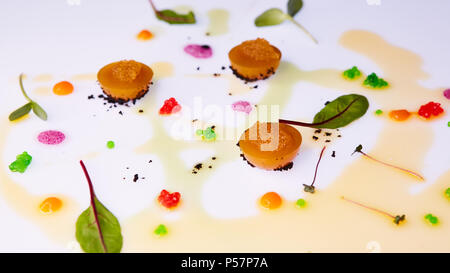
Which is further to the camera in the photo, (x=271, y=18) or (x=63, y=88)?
(x=271, y=18)

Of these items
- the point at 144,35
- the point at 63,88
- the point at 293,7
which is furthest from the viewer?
the point at 293,7

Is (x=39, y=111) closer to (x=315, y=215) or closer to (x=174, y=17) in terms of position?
(x=174, y=17)

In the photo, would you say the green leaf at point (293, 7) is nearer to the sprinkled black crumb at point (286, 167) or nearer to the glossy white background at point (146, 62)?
the glossy white background at point (146, 62)

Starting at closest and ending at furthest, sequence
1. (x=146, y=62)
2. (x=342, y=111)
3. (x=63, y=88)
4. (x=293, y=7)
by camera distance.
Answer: (x=342, y=111) < (x=63, y=88) < (x=146, y=62) < (x=293, y=7)

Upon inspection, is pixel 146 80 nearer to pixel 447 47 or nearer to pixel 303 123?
pixel 303 123

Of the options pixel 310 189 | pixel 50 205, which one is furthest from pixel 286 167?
pixel 50 205
